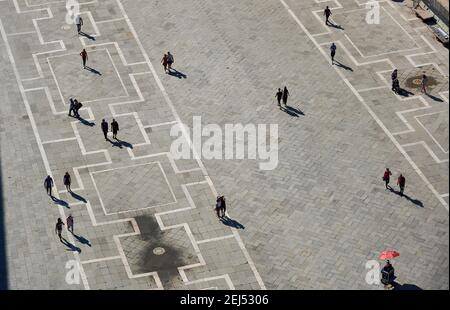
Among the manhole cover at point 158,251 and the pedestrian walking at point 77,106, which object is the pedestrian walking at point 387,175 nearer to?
the manhole cover at point 158,251

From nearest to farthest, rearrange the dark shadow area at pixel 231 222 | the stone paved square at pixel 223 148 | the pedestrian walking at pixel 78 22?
the stone paved square at pixel 223 148, the dark shadow area at pixel 231 222, the pedestrian walking at pixel 78 22

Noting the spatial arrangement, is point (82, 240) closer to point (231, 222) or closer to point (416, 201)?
point (231, 222)

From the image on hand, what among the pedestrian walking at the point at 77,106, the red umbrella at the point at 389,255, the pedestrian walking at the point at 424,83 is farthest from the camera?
the pedestrian walking at the point at 424,83

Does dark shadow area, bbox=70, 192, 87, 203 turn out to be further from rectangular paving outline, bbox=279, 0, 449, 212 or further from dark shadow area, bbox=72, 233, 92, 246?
rectangular paving outline, bbox=279, 0, 449, 212

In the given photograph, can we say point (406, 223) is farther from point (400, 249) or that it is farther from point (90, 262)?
point (90, 262)

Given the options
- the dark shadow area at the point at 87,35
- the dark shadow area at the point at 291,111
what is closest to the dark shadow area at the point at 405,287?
the dark shadow area at the point at 291,111

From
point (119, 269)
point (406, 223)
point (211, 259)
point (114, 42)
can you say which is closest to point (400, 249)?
point (406, 223)

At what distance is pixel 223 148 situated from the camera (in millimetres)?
95625

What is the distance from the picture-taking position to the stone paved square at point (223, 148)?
85062mm

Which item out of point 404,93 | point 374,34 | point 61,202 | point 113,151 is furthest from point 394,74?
point 61,202

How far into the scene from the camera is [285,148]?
9550cm

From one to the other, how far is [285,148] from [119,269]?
739 inches

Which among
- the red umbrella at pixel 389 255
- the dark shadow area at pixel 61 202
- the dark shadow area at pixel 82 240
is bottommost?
the dark shadow area at pixel 61 202

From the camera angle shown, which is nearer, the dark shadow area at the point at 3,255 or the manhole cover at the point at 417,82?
the dark shadow area at the point at 3,255
